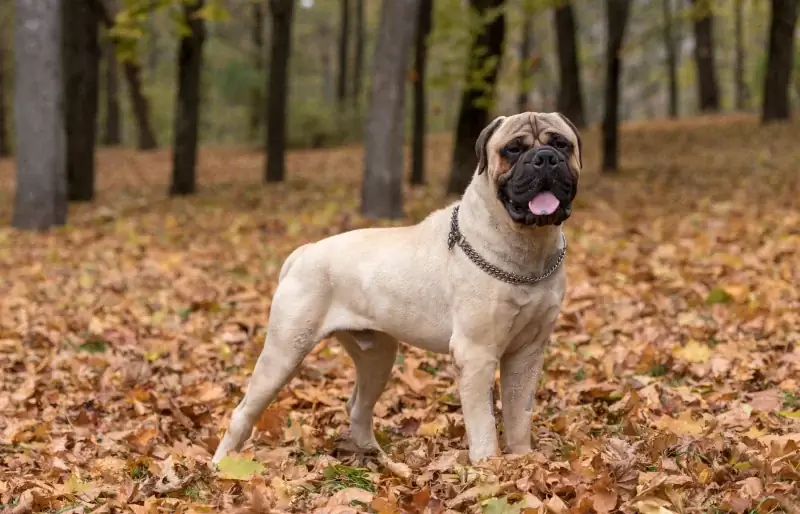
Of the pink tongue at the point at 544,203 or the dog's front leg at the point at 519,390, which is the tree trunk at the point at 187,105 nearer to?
the dog's front leg at the point at 519,390

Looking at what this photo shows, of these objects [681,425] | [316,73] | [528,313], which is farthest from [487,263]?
[316,73]

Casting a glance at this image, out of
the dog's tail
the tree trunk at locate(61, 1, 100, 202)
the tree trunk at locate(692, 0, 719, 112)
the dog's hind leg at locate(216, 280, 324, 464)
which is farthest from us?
the tree trunk at locate(692, 0, 719, 112)

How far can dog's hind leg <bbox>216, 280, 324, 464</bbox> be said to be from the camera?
15.2 feet

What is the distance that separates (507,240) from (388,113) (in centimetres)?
897

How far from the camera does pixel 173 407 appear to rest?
6.03 meters

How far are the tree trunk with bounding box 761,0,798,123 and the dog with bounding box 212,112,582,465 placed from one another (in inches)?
753

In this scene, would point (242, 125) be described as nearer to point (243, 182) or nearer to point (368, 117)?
point (243, 182)

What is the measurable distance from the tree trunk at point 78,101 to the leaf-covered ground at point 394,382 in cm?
333

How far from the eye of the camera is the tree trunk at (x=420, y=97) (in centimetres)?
1778

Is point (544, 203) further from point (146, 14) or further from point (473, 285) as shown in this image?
point (146, 14)

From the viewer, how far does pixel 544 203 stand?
388cm

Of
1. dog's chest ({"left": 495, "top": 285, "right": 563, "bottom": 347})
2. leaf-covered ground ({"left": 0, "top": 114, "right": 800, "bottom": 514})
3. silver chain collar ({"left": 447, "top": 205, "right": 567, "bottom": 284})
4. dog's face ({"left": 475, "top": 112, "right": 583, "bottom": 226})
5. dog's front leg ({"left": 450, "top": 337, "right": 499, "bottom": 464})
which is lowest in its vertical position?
leaf-covered ground ({"left": 0, "top": 114, "right": 800, "bottom": 514})

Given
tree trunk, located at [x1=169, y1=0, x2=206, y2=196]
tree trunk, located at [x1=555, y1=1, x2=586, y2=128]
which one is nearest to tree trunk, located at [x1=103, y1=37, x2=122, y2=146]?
tree trunk, located at [x1=169, y1=0, x2=206, y2=196]

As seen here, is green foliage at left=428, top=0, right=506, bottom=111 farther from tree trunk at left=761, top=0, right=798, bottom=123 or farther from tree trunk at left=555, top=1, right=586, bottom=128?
tree trunk at left=761, top=0, right=798, bottom=123
